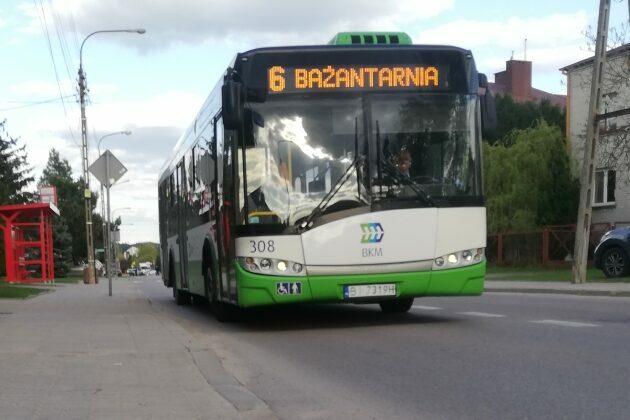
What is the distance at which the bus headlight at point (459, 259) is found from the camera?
10844mm

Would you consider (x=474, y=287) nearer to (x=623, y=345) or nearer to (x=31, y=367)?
(x=623, y=345)

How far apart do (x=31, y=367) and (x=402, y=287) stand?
15.4ft

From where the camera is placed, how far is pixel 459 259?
10.9 m

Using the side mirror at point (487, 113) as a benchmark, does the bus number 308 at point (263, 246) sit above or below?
below

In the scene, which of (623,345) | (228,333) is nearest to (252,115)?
(228,333)

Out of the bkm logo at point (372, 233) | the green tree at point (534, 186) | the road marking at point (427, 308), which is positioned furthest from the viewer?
the green tree at point (534, 186)

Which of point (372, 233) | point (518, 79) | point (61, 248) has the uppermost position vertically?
point (518, 79)

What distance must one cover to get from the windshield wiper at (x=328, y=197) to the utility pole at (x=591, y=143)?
11.4 m

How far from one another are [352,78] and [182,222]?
6716 millimetres

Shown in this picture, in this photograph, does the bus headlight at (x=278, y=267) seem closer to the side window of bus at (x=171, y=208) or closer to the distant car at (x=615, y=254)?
the side window of bus at (x=171, y=208)

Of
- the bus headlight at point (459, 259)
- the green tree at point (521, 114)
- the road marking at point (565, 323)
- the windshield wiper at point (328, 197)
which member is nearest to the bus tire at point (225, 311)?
the windshield wiper at point (328, 197)

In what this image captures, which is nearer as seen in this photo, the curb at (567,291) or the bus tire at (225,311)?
the bus tire at (225,311)

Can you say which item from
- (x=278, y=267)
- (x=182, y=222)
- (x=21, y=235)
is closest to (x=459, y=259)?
(x=278, y=267)

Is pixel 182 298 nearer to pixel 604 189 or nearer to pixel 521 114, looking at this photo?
pixel 604 189
